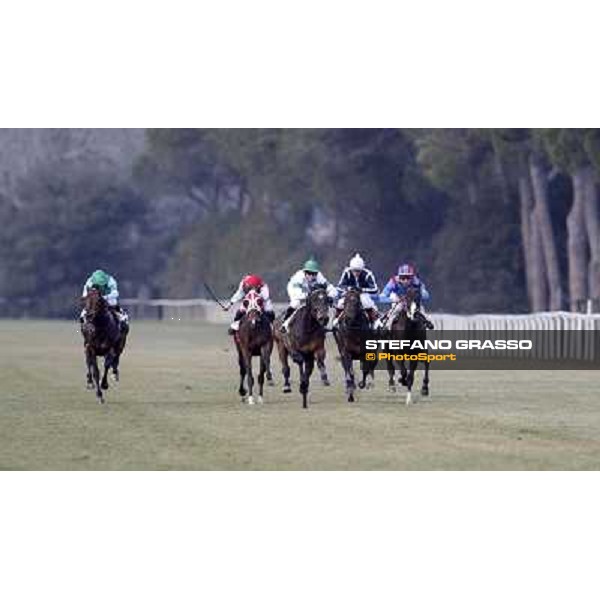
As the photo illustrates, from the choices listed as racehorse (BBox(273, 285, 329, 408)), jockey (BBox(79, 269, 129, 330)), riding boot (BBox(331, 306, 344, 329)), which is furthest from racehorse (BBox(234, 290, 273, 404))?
jockey (BBox(79, 269, 129, 330))

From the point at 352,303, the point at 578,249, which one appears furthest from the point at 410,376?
the point at 578,249

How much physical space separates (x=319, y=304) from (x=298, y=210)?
2364 inches

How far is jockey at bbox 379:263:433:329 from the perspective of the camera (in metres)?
27.9

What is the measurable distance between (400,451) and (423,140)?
45219 millimetres

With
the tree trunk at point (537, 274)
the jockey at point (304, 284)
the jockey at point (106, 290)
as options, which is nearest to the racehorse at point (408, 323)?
the jockey at point (304, 284)

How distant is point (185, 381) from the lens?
114 ft

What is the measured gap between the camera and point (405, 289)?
2827 cm

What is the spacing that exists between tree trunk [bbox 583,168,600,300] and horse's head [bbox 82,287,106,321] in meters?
29.8

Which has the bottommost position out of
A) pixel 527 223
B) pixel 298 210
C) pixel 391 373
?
pixel 391 373

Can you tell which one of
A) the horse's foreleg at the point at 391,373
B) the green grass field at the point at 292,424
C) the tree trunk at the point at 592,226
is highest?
the tree trunk at the point at 592,226

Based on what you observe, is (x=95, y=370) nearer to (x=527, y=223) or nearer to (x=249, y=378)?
(x=249, y=378)

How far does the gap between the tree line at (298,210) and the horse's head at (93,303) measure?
82.9ft

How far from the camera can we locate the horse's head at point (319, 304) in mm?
26844

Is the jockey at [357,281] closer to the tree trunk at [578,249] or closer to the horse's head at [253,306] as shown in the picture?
the horse's head at [253,306]
